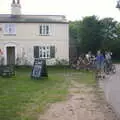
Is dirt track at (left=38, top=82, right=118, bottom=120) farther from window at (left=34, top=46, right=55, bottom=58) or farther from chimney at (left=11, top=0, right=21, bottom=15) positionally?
chimney at (left=11, top=0, right=21, bottom=15)

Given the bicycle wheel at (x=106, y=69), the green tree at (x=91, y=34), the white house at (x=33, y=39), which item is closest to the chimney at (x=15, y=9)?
the white house at (x=33, y=39)

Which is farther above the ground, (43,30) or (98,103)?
(43,30)

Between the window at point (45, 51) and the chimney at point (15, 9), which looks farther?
the chimney at point (15, 9)

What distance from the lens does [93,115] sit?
1207 cm

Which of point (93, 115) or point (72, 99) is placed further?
point (72, 99)

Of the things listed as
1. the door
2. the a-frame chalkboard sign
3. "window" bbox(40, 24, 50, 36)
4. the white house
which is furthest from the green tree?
the a-frame chalkboard sign

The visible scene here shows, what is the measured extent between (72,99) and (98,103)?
4.96 ft

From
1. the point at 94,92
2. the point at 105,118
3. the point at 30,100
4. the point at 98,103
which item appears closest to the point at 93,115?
the point at 105,118

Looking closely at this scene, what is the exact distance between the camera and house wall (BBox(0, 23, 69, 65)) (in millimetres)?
46094

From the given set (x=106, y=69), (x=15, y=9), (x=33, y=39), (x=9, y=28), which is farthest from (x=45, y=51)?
(x=106, y=69)

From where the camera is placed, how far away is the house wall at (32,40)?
151ft

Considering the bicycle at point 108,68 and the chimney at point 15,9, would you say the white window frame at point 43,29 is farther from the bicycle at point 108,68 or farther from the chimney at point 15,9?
the bicycle at point 108,68

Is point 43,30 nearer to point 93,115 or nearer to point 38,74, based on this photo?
point 38,74

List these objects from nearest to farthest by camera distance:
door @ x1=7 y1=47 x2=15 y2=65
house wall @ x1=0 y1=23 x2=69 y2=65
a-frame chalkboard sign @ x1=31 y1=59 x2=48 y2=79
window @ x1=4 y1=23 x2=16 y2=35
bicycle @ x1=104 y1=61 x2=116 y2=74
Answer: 1. a-frame chalkboard sign @ x1=31 y1=59 x2=48 y2=79
2. bicycle @ x1=104 y1=61 x2=116 y2=74
3. window @ x1=4 y1=23 x2=16 y2=35
4. house wall @ x1=0 y1=23 x2=69 y2=65
5. door @ x1=7 y1=47 x2=15 y2=65
